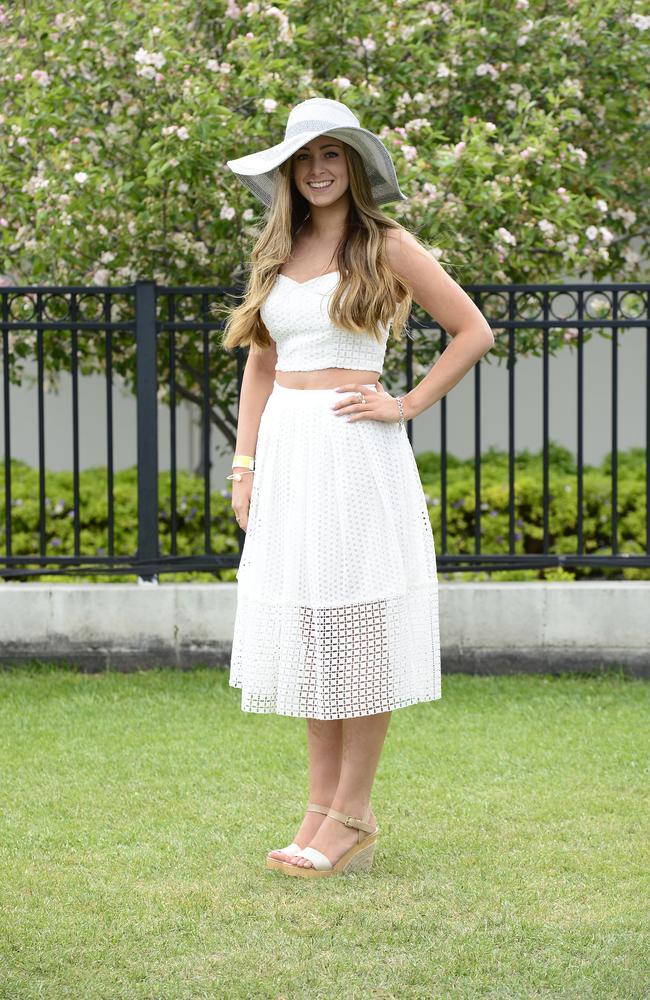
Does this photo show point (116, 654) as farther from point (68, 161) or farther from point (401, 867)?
point (401, 867)

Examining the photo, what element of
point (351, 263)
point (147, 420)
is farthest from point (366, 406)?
point (147, 420)

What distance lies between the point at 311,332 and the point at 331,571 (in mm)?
622

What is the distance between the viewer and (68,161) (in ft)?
22.1

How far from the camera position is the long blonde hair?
3580 mm

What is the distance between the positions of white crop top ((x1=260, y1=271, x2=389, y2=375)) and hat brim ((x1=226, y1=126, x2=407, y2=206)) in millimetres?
290

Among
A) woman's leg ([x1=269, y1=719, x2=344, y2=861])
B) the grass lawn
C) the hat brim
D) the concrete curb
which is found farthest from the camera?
the concrete curb

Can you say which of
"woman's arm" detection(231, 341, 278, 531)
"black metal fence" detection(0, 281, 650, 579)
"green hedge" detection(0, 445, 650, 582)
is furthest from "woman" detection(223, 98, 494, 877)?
"green hedge" detection(0, 445, 650, 582)

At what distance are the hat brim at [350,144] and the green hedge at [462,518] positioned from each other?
13.1 ft

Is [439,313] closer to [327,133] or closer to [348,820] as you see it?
[327,133]

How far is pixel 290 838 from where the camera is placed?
405 centimetres

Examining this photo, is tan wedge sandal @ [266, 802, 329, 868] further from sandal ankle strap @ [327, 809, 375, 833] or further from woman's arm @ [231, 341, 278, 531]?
woman's arm @ [231, 341, 278, 531]

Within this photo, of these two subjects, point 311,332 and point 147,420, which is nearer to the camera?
point 311,332

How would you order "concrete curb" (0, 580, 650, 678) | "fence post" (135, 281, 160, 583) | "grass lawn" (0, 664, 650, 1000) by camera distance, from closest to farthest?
"grass lawn" (0, 664, 650, 1000) < "concrete curb" (0, 580, 650, 678) < "fence post" (135, 281, 160, 583)

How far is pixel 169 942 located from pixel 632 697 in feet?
10.5
